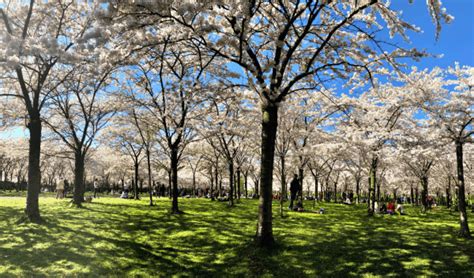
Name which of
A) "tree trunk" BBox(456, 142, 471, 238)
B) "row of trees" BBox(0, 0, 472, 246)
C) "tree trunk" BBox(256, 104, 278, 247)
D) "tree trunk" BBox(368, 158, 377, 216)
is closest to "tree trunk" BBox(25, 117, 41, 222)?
"row of trees" BBox(0, 0, 472, 246)

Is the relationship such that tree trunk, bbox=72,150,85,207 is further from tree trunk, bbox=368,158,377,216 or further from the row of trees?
tree trunk, bbox=368,158,377,216

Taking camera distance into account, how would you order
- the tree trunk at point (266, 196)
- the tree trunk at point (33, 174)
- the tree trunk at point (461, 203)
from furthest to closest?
the tree trunk at point (461, 203), the tree trunk at point (33, 174), the tree trunk at point (266, 196)

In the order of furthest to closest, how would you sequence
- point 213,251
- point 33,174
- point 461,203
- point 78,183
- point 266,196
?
point 78,183
point 461,203
point 33,174
point 213,251
point 266,196

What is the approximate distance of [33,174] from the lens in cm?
1155

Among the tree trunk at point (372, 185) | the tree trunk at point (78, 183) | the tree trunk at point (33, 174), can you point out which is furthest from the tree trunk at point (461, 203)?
the tree trunk at point (78, 183)

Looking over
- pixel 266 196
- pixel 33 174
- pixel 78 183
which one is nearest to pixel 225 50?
pixel 266 196

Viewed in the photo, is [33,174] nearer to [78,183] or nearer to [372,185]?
[78,183]

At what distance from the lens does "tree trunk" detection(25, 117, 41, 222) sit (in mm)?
11242

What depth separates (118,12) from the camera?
6.90 metres

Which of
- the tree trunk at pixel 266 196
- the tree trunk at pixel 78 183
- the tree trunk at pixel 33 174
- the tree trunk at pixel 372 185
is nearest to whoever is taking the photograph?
the tree trunk at pixel 266 196

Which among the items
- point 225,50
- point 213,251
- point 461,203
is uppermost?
point 225,50

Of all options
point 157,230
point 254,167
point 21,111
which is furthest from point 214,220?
point 254,167

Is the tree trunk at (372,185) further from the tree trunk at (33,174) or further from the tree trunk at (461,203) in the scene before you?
the tree trunk at (33,174)

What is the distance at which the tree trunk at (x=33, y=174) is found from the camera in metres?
11.2
